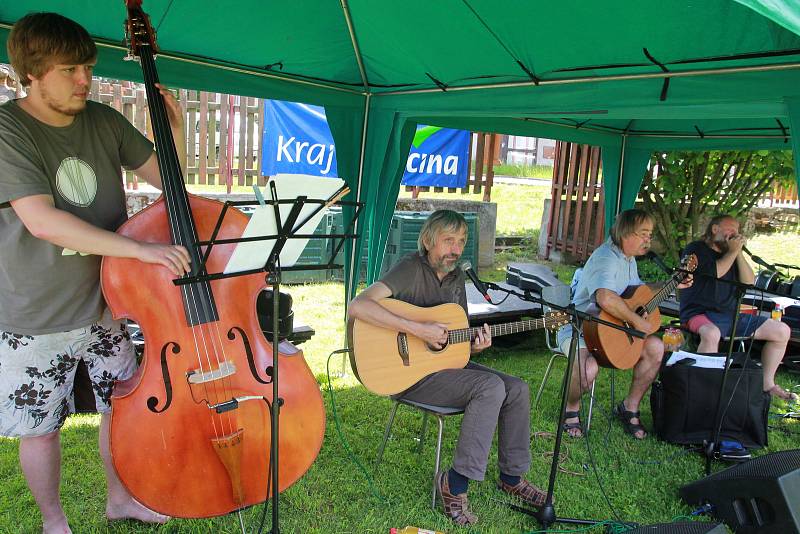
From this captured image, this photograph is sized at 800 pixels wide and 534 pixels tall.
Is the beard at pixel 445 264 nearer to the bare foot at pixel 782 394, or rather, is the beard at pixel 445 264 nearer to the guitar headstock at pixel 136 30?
the guitar headstock at pixel 136 30

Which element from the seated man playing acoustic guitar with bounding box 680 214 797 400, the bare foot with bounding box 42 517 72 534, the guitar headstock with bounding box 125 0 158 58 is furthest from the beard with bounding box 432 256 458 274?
the seated man playing acoustic guitar with bounding box 680 214 797 400

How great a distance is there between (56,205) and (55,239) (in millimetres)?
190

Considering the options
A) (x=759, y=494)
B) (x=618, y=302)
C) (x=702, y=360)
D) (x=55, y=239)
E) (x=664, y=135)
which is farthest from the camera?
(x=664, y=135)

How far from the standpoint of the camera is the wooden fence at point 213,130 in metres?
7.75

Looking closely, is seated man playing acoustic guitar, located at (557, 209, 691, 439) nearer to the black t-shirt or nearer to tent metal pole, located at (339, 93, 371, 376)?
the black t-shirt

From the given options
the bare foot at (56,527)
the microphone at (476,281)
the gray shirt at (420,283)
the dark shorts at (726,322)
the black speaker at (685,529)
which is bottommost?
the bare foot at (56,527)

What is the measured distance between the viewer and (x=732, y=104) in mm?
3088

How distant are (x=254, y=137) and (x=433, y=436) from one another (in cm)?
591

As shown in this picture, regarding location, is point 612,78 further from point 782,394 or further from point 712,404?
point 782,394

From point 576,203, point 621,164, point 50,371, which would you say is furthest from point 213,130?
point 50,371

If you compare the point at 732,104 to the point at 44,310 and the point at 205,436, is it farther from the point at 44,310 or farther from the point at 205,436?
the point at 44,310

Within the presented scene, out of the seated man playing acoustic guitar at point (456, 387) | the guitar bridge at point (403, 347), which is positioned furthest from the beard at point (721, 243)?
the guitar bridge at point (403, 347)

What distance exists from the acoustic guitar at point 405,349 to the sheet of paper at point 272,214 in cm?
102

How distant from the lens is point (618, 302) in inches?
146
